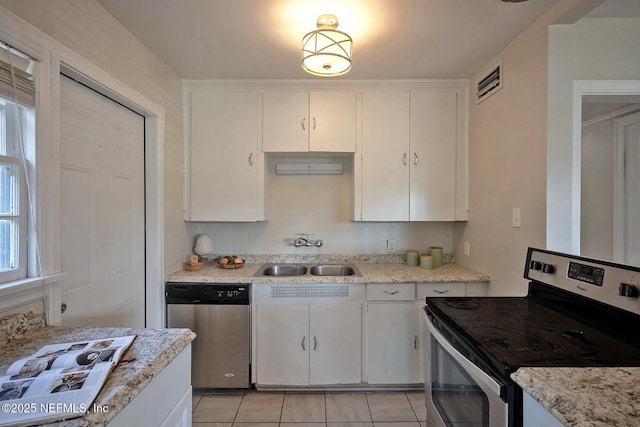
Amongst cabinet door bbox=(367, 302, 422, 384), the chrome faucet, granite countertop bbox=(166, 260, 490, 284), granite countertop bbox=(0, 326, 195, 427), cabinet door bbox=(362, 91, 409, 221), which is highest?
cabinet door bbox=(362, 91, 409, 221)

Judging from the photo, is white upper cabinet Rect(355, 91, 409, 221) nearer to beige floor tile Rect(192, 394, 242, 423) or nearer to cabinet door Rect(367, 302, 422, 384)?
cabinet door Rect(367, 302, 422, 384)

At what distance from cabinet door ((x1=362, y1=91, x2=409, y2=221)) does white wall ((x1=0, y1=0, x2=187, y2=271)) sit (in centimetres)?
149

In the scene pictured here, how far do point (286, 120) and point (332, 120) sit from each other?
378 millimetres

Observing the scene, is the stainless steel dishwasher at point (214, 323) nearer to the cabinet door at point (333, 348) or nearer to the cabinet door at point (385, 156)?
the cabinet door at point (333, 348)

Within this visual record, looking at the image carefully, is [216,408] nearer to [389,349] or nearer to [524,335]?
[389,349]

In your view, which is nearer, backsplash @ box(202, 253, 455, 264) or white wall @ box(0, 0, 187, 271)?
white wall @ box(0, 0, 187, 271)

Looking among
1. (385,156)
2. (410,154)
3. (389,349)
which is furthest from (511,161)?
(389,349)

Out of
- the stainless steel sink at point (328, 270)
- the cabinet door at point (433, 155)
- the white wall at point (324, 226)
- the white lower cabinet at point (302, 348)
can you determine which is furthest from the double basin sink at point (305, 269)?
the cabinet door at point (433, 155)

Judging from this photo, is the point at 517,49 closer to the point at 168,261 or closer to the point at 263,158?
the point at 263,158

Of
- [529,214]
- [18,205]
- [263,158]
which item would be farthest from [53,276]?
[529,214]

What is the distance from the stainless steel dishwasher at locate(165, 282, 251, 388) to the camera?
205 cm

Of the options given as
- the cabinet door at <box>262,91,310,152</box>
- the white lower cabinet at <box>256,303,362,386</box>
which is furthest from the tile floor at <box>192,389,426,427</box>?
the cabinet door at <box>262,91,310,152</box>

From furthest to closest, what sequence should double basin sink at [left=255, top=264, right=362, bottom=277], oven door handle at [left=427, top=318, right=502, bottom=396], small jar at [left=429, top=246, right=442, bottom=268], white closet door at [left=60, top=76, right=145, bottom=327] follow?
double basin sink at [left=255, top=264, right=362, bottom=277], small jar at [left=429, top=246, right=442, bottom=268], white closet door at [left=60, top=76, right=145, bottom=327], oven door handle at [left=427, top=318, right=502, bottom=396]

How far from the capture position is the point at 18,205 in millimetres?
1081
